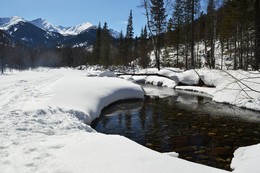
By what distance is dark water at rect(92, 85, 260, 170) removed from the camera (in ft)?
23.4

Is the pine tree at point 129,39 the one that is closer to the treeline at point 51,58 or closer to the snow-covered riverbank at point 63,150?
the treeline at point 51,58

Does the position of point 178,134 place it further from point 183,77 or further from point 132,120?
point 183,77

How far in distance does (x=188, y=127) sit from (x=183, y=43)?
135 ft

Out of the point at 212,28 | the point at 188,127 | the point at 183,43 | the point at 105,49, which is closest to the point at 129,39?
the point at 105,49

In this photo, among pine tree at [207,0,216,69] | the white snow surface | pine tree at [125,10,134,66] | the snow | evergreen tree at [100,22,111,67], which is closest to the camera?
the white snow surface

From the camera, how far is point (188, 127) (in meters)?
9.51

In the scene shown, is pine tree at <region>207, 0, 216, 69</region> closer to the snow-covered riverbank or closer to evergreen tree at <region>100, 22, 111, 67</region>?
the snow-covered riverbank

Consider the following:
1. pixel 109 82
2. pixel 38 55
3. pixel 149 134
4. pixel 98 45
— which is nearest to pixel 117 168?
pixel 149 134

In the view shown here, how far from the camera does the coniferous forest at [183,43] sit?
16.3m

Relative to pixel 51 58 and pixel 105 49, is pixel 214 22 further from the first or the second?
pixel 51 58

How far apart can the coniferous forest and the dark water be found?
241 centimetres

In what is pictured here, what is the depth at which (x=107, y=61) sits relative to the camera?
67938mm

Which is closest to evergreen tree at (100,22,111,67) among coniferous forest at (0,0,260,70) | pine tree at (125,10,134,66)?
coniferous forest at (0,0,260,70)

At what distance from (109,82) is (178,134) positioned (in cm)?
806
